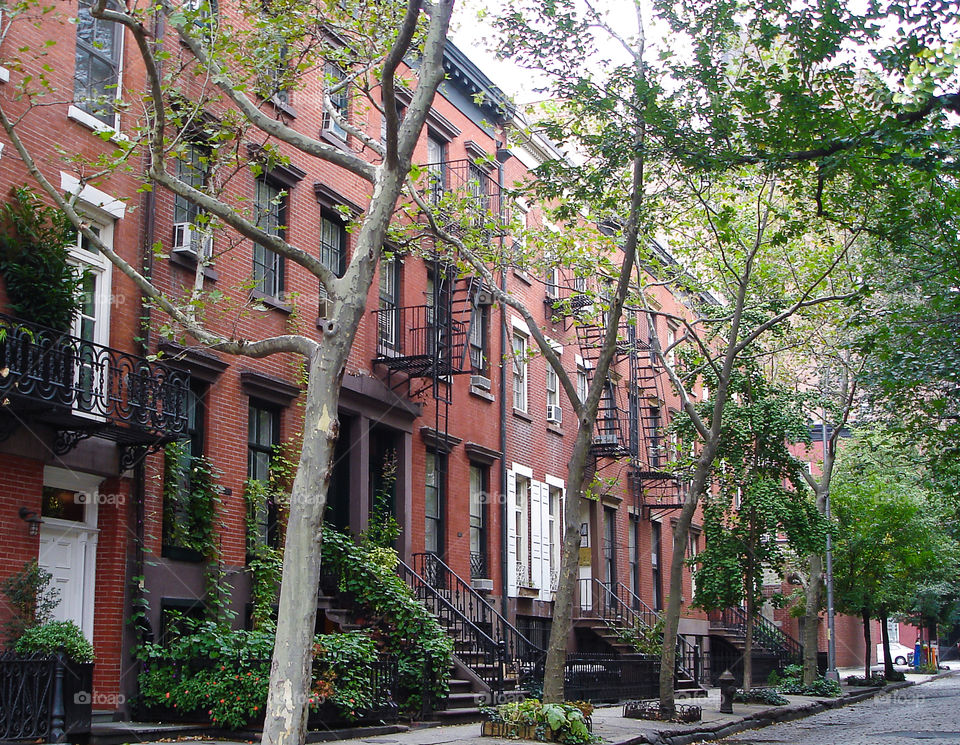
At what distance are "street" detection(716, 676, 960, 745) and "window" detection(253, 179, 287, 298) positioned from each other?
1028cm

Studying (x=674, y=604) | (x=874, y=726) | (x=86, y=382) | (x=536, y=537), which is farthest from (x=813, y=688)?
(x=86, y=382)

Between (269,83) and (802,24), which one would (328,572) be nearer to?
(269,83)

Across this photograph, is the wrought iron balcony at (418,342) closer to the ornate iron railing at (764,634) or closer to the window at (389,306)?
the window at (389,306)

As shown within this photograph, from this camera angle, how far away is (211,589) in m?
15.2

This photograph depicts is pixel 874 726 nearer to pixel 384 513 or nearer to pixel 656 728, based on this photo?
pixel 656 728

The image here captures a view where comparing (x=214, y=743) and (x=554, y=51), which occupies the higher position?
(x=554, y=51)

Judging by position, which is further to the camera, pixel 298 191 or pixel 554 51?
pixel 298 191

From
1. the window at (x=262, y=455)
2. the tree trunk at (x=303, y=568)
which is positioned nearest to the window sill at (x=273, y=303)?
the window at (x=262, y=455)

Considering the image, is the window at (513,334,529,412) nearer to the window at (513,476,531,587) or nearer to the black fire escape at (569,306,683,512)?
the black fire escape at (569,306,683,512)

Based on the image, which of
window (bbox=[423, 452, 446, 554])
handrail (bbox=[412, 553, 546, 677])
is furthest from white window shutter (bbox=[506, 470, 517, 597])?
window (bbox=[423, 452, 446, 554])

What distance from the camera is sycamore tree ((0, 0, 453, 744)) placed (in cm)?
912

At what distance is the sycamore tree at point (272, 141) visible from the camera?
912 centimetres

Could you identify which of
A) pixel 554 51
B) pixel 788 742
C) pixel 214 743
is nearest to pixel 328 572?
pixel 214 743

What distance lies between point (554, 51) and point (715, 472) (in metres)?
12.5
